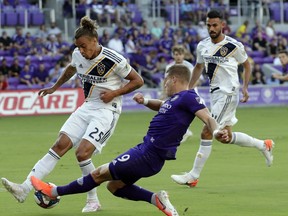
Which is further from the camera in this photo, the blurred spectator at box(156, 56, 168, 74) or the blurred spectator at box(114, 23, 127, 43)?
the blurred spectator at box(114, 23, 127, 43)

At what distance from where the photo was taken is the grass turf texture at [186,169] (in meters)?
11.3

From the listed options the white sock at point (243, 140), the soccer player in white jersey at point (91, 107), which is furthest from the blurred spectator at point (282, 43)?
the soccer player in white jersey at point (91, 107)

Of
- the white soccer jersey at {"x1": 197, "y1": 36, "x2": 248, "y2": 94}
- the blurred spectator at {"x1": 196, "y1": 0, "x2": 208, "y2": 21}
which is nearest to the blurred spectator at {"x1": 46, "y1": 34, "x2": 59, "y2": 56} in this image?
the blurred spectator at {"x1": 196, "y1": 0, "x2": 208, "y2": 21}

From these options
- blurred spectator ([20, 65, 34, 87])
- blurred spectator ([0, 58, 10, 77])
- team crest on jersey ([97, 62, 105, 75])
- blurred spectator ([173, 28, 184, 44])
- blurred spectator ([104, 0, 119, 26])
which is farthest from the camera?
blurred spectator ([104, 0, 119, 26])

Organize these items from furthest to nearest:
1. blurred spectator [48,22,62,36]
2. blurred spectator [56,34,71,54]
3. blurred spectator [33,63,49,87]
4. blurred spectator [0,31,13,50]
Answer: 1. blurred spectator [48,22,62,36]
2. blurred spectator [56,34,71,54]
3. blurred spectator [0,31,13,50]
4. blurred spectator [33,63,49,87]

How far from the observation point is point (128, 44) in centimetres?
3547

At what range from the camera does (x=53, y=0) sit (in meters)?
38.0

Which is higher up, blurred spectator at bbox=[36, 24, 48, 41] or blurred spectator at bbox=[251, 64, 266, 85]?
blurred spectator at bbox=[36, 24, 48, 41]

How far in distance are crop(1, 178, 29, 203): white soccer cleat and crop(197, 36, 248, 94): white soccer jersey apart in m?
4.56

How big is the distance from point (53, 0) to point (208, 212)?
2797cm

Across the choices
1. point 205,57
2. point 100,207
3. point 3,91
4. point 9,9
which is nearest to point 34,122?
point 3,91

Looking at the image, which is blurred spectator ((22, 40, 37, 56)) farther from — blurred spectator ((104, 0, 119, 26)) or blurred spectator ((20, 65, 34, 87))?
blurred spectator ((104, 0, 119, 26))

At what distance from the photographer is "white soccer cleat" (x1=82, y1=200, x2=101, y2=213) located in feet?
36.6

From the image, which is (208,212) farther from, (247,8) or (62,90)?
(247,8)
